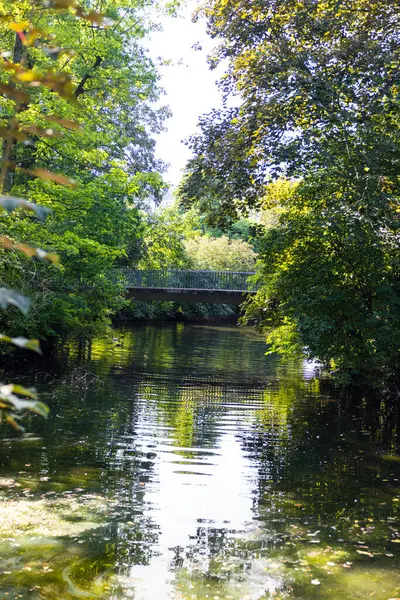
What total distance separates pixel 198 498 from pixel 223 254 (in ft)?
161

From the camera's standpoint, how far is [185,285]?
1607 inches

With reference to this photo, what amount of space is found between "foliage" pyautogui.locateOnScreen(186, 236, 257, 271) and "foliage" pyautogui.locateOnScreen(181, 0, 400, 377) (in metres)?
39.1

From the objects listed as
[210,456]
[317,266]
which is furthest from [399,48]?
[210,456]

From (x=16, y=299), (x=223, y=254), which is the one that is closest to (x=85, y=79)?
(x=16, y=299)

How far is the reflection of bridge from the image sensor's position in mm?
35625

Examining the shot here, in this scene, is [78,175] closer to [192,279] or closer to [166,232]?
[166,232]

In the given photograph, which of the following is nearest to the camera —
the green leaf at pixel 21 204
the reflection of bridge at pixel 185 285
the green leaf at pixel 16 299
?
the green leaf at pixel 16 299

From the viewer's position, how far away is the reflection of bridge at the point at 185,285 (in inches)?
1403

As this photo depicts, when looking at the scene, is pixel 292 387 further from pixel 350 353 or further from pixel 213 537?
pixel 213 537

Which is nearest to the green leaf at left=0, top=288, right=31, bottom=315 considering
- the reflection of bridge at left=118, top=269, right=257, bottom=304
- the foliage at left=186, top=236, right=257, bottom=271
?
the reflection of bridge at left=118, top=269, right=257, bottom=304

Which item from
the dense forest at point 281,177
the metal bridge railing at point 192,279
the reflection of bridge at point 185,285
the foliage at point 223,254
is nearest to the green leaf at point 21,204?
the dense forest at point 281,177

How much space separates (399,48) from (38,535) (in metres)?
10.6

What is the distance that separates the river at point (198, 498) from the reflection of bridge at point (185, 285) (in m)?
19.0

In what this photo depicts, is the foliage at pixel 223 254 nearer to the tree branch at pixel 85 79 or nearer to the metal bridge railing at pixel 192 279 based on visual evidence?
the metal bridge railing at pixel 192 279
